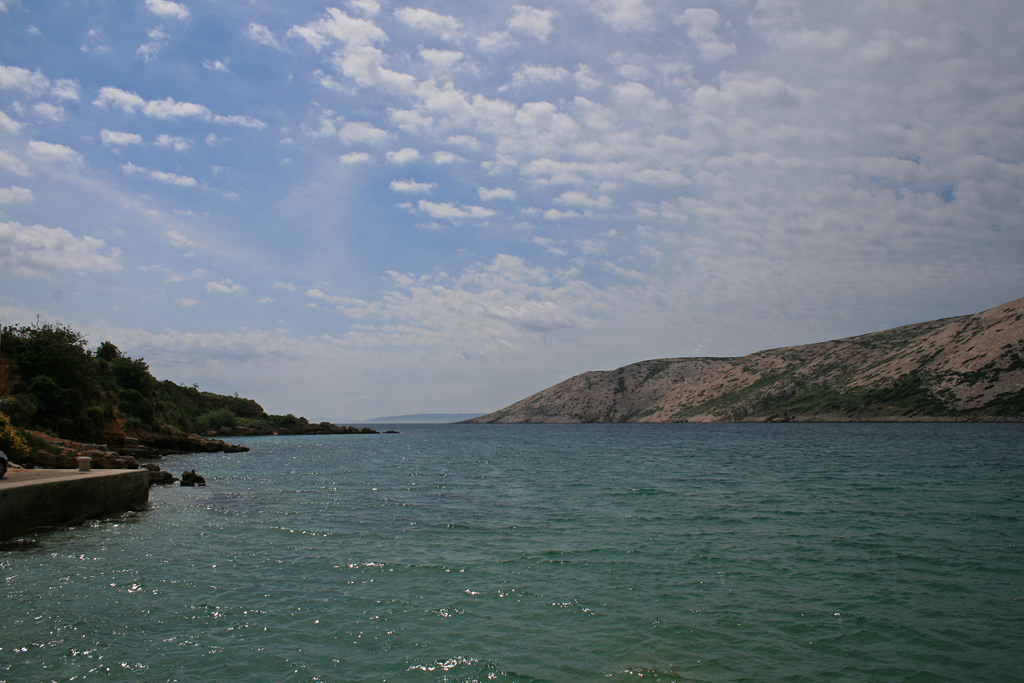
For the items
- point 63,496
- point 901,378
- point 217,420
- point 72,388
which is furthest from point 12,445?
point 901,378

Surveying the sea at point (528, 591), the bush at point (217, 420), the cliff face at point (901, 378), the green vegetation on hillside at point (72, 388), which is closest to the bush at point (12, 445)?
the sea at point (528, 591)

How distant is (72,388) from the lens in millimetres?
51250

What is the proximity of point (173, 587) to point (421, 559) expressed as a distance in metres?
6.58

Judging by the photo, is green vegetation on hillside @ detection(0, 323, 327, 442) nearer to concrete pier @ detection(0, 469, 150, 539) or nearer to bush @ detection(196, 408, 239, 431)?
concrete pier @ detection(0, 469, 150, 539)

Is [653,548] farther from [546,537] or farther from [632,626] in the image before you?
[632,626]

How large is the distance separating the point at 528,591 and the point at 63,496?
19564 millimetres

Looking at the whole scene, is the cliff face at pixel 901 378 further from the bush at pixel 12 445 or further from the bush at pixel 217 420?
the bush at pixel 12 445

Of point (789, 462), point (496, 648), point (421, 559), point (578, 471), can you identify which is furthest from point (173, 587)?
point (789, 462)

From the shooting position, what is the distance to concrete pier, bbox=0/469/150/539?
19.4 meters

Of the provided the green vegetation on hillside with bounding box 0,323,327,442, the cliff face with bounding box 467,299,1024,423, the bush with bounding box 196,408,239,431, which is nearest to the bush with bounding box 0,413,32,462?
the green vegetation on hillside with bounding box 0,323,327,442

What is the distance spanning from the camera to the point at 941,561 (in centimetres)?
1667

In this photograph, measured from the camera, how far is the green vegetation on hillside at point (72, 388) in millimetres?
47406

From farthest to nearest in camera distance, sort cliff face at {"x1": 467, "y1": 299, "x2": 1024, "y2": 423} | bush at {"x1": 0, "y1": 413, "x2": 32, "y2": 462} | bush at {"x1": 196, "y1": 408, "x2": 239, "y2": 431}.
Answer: cliff face at {"x1": 467, "y1": 299, "x2": 1024, "y2": 423} < bush at {"x1": 196, "y1": 408, "x2": 239, "y2": 431} < bush at {"x1": 0, "y1": 413, "x2": 32, "y2": 462}

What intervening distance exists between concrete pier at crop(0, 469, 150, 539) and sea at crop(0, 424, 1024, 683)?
1061 mm
